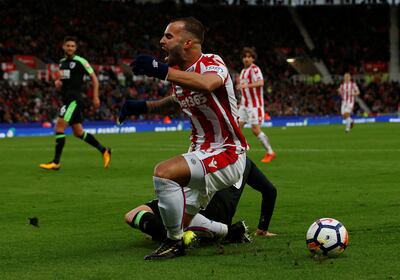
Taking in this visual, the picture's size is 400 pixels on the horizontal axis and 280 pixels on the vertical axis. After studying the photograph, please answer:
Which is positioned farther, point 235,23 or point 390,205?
point 235,23

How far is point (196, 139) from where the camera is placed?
21.0 feet

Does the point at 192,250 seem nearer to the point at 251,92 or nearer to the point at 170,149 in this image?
the point at 251,92

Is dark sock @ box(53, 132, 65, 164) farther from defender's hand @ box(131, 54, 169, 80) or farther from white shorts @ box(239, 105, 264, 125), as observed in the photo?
defender's hand @ box(131, 54, 169, 80)

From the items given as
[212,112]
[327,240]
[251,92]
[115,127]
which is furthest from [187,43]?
[115,127]

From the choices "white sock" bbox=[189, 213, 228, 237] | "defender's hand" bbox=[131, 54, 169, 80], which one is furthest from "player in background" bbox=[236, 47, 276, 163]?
"defender's hand" bbox=[131, 54, 169, 80]

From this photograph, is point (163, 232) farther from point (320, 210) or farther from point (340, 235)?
point (320, 210)

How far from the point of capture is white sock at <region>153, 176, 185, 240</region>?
5926mm

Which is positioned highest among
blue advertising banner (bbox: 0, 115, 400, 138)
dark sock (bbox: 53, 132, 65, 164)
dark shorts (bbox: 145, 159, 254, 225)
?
dark shorts (bbox: 145, 159, 254, 225)

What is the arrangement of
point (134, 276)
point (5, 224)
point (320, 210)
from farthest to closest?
point (320, 210) < point (5, 224) < point (134, 276)

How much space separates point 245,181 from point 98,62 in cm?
3615

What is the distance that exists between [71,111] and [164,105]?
26.1 feet

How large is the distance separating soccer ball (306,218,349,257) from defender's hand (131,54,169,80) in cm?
166

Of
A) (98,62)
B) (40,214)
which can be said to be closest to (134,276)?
(40,214)

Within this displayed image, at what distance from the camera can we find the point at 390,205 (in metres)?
8.91
